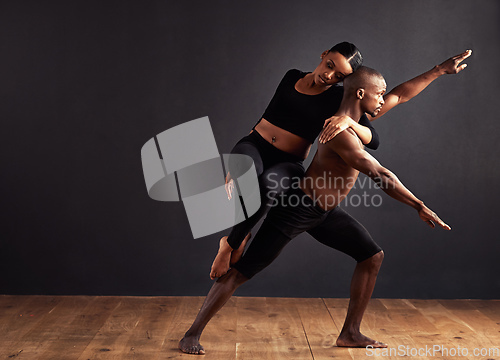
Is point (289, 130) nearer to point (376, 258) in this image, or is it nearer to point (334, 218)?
point (334, 218)

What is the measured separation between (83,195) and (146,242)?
22.9 inches

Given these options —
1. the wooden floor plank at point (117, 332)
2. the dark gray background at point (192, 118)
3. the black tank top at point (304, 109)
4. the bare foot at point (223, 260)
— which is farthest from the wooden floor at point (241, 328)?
the black tank top at point (304, 109)

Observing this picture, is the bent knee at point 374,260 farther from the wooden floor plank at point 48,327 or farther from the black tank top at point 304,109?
the wooden floor plank at point 48,327

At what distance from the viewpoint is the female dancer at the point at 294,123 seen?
2.87 metres

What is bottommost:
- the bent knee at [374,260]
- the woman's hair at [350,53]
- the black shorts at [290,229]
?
the bent knee at [374,260]

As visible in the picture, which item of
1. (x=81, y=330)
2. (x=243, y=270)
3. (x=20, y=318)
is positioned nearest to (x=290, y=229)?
(x=243, y=270)

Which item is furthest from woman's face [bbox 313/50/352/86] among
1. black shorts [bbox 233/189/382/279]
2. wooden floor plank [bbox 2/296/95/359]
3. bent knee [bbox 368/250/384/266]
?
wooden floor plank [bbox 2/296/95/359]

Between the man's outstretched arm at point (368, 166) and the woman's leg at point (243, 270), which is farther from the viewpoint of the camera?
the woman's leg at point (243, 270)

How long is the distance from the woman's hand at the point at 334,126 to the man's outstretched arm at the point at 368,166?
3 cm

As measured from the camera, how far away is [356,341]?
3.08 m

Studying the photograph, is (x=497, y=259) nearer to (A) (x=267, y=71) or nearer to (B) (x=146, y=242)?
(A) (x=267, y=71)

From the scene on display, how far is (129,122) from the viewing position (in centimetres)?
428

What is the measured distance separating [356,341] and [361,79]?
137 cm

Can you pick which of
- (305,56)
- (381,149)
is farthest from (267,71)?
(381,149)
